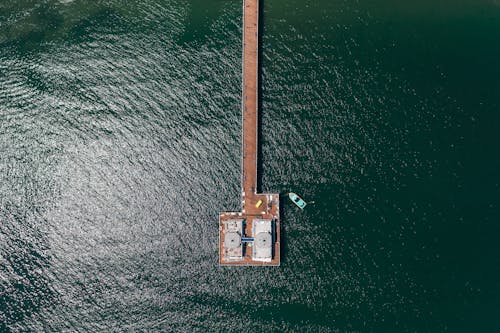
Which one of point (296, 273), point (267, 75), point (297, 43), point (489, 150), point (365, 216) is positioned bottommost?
point (296, 273)

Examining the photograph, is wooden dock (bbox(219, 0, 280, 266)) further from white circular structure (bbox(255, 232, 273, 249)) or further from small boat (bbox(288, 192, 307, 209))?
small boat (bbox(288, 192, 307, 209))

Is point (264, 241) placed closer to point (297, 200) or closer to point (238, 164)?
point (297, 200)

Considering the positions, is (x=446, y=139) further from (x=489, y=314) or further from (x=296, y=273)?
(x=296, y=273)

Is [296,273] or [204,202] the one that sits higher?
[204,202]

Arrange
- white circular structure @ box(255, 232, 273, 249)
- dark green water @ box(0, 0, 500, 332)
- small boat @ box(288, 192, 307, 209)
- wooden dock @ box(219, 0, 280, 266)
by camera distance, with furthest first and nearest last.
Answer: small boat @ box(288, 192, 307, 209), dark green water @ box(0, 0, 500, 332), wooden dock @ box(219, 0, 280, 266), white circular structure @ box(255, 232, 273, 249)

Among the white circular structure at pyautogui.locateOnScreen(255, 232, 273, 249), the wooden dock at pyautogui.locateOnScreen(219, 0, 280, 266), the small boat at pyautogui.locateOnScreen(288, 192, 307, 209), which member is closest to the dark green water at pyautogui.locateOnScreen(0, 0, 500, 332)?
the small boat at pyautogui.locateOnScreen(288, 192, 307, 209)

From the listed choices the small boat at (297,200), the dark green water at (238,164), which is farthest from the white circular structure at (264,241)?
the small boat at (297,200)

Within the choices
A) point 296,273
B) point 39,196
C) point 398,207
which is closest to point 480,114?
point 398,207
